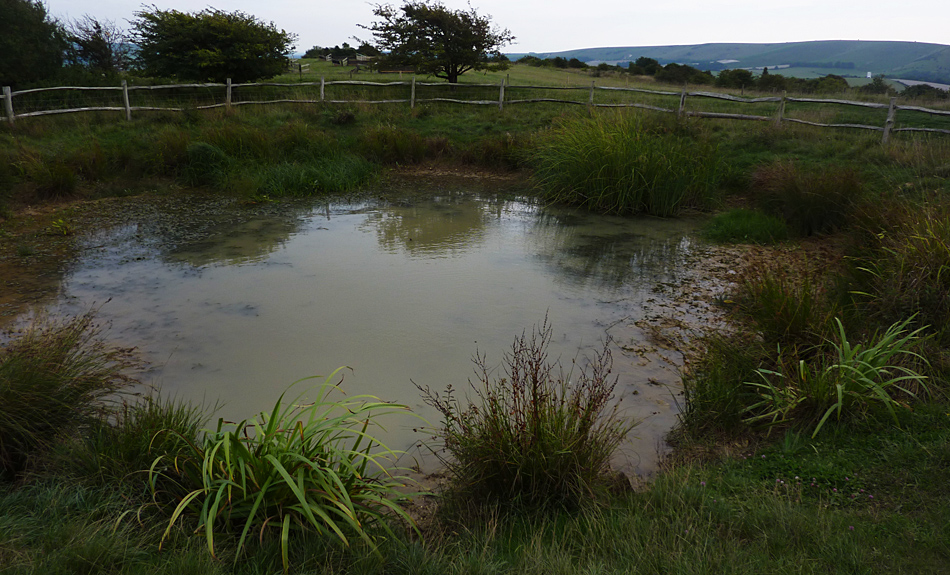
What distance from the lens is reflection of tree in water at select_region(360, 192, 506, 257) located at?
768cm

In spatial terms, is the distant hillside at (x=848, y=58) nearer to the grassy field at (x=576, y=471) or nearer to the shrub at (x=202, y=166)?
the shrub at (x=202, y=166)

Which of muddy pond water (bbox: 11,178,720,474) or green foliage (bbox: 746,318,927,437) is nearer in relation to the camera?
green foliage (bbox: 746,318,927,437)

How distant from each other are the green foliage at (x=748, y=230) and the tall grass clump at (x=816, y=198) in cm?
21

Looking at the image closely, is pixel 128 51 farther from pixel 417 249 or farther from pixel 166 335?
pixel 166 335

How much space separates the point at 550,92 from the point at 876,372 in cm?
1694

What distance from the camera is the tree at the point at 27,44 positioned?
14742 mm

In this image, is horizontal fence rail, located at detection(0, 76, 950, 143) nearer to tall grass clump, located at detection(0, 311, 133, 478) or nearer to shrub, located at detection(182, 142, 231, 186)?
shrub, located at detection(182, 142, 231, 186)

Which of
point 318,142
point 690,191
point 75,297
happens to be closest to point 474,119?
point 318,142

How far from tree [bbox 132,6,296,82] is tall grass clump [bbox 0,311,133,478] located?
566 inches

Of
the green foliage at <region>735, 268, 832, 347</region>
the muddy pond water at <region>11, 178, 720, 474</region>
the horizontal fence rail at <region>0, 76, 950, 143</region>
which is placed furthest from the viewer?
the horizontal fence rail at <region>0, 76, 950, 143</region>

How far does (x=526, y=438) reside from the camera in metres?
2.85

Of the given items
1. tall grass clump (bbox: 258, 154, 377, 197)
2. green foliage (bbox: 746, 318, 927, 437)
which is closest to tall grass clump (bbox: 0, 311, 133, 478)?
green foliage (bbox: 746, 318, 927, 437)

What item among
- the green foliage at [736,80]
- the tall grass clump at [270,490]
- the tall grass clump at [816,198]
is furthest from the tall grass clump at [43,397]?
the green foliage at [736,80]

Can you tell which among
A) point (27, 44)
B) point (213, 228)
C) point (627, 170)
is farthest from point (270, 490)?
point (27, 44)
